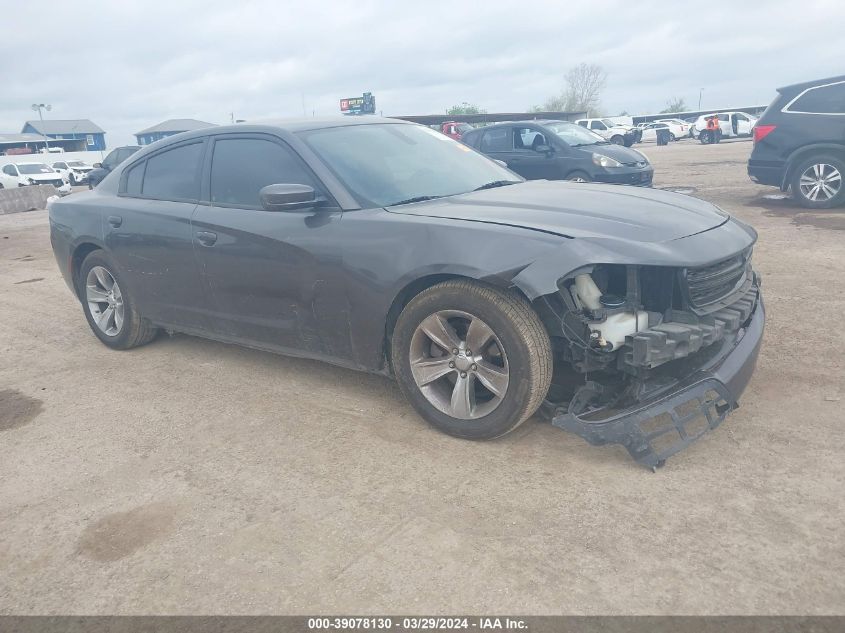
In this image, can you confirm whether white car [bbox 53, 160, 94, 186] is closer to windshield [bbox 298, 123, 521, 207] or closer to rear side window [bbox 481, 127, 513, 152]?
rear side window [bbox 481, 127, 513, 152]

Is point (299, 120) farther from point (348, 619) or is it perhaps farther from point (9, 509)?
point (348, 619)

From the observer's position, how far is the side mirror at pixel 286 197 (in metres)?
3.59

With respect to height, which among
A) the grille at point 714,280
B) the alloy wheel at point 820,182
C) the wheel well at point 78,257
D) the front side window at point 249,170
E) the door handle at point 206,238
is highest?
the front side window at point 249,170

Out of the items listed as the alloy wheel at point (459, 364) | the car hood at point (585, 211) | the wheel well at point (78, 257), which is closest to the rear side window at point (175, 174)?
the wheel well at point (78, 257)

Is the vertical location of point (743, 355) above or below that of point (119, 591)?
above

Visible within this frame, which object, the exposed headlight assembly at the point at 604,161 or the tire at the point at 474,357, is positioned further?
the exposed headlight assembly at the point at 604,161

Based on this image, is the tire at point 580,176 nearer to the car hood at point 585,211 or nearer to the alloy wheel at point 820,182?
the alloy wheel at point 820,182

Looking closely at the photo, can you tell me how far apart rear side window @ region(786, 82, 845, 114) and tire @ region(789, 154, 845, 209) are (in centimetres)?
63

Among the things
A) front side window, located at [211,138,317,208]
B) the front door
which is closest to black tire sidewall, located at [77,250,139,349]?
the front door

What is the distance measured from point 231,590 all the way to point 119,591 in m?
0.43

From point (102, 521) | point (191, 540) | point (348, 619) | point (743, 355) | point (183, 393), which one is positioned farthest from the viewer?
point (183, 393)

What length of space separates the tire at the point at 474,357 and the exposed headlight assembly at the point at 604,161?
8487 mm

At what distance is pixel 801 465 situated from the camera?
118 inches

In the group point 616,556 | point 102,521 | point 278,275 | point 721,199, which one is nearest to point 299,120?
point 278,275
